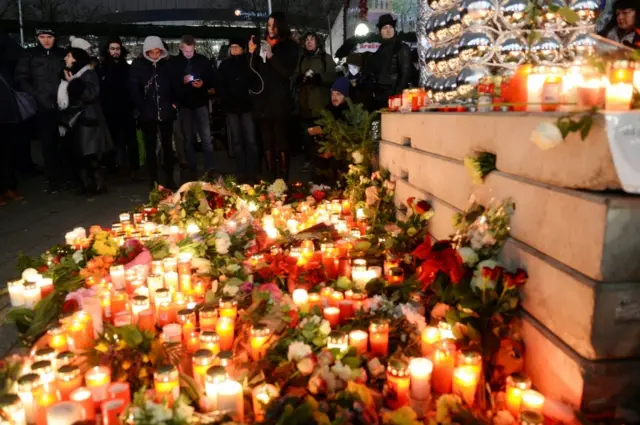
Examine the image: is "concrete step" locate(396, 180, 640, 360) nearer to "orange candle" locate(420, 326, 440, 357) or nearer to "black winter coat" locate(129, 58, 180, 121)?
"orange candle" locate(420, 326, 440, 357)

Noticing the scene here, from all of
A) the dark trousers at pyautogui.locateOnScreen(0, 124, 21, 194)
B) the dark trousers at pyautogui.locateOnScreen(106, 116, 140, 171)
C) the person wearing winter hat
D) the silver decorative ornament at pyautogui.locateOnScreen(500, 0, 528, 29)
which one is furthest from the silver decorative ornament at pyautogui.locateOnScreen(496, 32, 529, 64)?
the dark trousers at pyautogui.locateOnScreen(106, 116, 140, 171)

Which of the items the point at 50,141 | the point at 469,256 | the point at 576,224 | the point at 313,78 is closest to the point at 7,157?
the point at 50,141

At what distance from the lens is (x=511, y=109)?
2.69 metres

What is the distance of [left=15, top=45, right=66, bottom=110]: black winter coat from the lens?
22.0 feet

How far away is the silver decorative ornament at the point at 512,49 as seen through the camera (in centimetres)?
368

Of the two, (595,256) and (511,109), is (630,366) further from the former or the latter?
(511,109)

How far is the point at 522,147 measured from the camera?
228cm

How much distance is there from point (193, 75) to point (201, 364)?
5482mm

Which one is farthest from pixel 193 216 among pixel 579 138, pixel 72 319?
pixel 579 138

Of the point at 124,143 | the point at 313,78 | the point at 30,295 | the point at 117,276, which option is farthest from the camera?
the point at 124,143

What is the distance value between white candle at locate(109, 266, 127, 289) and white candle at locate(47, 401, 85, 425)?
1550 mm

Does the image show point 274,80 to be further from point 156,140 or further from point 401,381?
point 401,381

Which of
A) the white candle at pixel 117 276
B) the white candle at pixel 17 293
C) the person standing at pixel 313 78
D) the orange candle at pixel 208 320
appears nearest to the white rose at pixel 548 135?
the orange candle at pixel 208 320

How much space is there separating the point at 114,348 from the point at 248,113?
4.90 meters
